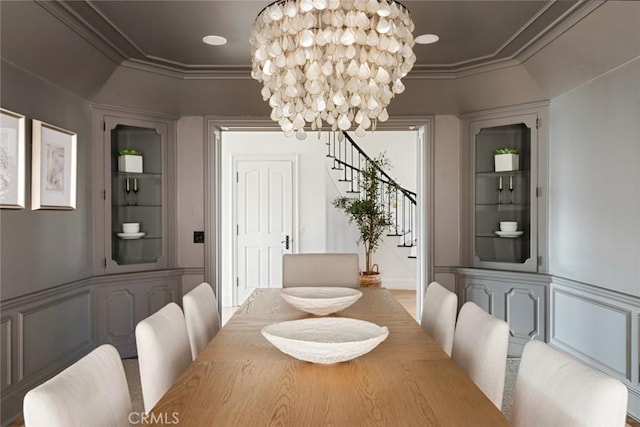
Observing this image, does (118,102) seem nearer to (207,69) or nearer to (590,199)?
(207,69)

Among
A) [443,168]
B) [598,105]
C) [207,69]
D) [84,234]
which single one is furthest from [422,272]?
[84,234]

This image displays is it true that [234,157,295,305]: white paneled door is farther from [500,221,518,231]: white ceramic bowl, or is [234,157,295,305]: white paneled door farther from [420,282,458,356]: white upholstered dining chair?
[420,282,458,356]: white upholstered dining chair

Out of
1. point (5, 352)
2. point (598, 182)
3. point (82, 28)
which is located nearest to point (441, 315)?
point (598, 182)

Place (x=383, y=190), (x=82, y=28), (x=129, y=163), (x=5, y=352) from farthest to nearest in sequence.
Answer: (x=383, y=190) → (x=129, y=163) → (x=82, y=28) → (x=5, y=352)

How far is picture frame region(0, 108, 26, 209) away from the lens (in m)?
2.61

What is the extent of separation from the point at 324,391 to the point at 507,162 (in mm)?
3349

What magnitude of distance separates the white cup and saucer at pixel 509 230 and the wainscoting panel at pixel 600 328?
1.70ft

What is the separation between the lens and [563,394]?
1124 millimetres

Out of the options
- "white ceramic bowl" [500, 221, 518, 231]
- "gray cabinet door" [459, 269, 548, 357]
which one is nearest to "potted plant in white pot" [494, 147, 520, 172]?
"white ceramic bowl" [500, 221, 518, 231]

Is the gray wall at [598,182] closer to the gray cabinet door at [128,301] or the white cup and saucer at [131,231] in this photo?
the gray cabinet door at [128,301]

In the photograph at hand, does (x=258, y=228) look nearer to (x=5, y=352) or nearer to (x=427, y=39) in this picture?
(x=427, y=39)

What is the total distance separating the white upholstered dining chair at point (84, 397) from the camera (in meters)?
0.95

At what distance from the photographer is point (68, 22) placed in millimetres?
2850

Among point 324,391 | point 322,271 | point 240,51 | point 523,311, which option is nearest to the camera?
point 324,391
